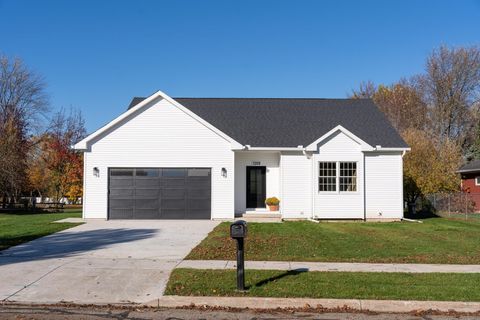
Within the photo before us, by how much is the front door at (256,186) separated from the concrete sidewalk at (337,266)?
12138 millimetres

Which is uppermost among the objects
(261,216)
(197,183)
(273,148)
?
(273,148)

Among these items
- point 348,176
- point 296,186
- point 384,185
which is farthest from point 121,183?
point 384,185

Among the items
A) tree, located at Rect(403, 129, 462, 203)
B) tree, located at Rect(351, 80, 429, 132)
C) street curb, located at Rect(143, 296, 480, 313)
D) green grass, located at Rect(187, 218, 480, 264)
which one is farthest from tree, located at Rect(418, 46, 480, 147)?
street curb, located at Rect(143, 296, 480, 313)

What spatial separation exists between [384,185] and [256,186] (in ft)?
19.7

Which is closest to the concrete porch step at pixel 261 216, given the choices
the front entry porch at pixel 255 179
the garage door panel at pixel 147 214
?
the front entry porch at pixel 255 179

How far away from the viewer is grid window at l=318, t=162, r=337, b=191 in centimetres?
2148

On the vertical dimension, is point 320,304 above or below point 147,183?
below

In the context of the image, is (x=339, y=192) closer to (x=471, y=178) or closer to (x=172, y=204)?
(x=172, y=204)

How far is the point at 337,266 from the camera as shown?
10500 millimetres

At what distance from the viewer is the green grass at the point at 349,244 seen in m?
11.7

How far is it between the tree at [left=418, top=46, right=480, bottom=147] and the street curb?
3848cm

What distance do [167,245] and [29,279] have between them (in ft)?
16.4

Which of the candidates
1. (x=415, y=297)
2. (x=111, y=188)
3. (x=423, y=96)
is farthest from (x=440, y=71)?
(x=415, y=297)

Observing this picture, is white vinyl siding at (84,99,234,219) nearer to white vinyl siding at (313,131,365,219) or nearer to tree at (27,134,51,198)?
white vinyl siding at (313,131,365,219)
